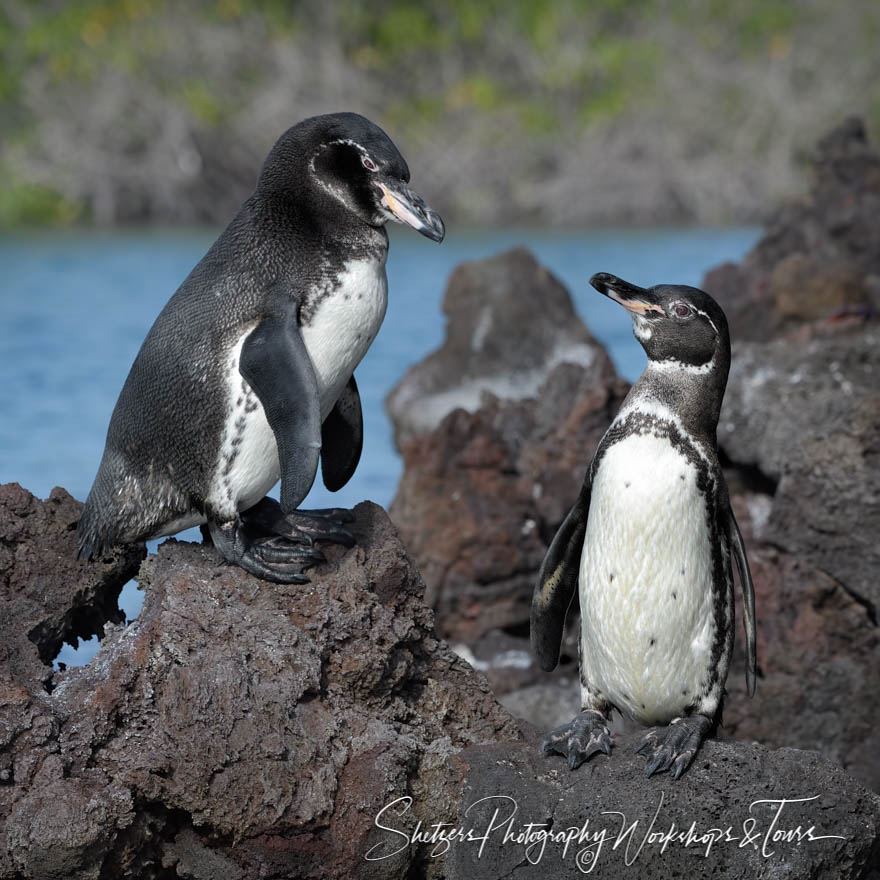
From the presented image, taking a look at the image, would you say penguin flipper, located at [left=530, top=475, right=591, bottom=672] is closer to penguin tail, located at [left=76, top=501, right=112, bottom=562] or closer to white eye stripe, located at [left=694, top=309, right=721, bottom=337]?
white eye stripe, located at [left=694, top=309, right=721, bottom=337]

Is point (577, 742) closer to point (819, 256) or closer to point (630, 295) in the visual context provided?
point (630, 295)

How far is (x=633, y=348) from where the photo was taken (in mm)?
15422

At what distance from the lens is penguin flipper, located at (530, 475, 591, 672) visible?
12.0 feet

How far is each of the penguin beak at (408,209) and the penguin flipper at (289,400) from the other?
41 cm

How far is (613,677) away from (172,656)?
3.74 ft

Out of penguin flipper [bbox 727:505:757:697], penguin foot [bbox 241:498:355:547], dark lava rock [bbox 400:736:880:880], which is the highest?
penguin foot [bbox 241:498:355:547]

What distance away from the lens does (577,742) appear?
330cm

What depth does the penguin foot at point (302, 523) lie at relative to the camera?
3.52 meters

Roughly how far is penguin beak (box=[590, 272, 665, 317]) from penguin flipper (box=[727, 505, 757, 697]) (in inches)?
21.9

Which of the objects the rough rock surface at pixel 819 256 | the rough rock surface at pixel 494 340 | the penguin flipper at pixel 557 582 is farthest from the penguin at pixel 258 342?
the rough rock surface at pixel 494 340

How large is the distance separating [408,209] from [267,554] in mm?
930

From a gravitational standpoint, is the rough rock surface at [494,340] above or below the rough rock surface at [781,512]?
above

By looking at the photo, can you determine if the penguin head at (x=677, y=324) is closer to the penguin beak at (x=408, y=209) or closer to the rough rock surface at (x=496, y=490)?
the penguin beak at (x=408, y=209)

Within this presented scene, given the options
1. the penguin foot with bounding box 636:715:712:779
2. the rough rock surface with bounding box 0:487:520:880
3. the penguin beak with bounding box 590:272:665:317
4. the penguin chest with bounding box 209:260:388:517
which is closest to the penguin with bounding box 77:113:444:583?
the penguin chest with bounding box 209:260:388:517
